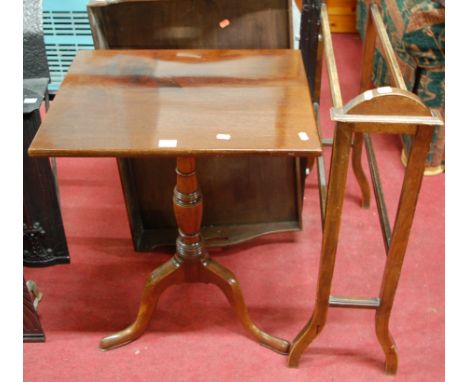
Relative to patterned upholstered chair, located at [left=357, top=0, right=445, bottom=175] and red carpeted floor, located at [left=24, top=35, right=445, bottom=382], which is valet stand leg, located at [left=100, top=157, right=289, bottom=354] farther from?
patterned upholstered chair, located at [left=357, top=0, right=445, bottom=175]

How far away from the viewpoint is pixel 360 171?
2262 mm

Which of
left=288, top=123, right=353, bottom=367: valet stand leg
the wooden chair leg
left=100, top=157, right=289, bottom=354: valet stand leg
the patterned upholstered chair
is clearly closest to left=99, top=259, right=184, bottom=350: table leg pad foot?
left=100, top=157, right=289, bottom=354: valet stand leg

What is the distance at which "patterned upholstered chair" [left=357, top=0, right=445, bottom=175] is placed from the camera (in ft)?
7.00

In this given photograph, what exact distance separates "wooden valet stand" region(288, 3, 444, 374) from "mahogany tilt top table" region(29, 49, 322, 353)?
77 millimetres

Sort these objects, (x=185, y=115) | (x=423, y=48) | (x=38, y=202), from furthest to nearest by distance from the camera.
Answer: (x=423, y=48), (x=38, y=202), (x=185, y=115)

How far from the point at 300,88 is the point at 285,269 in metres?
0.80

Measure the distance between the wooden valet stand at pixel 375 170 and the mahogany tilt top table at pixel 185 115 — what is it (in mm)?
77

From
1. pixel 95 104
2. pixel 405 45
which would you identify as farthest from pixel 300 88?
pixel 405 45

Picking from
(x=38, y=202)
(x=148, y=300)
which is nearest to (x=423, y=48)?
(x=148, y=300)

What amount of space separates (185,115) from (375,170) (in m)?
0.71

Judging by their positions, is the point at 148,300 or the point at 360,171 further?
the point at 360,171

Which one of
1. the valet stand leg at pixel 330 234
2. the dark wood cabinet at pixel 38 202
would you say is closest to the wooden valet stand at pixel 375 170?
the valet stand leg at pixel 330 234

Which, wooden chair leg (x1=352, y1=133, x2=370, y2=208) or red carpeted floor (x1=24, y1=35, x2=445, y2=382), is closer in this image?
red carpeted floor (x1=24, y1=35, x2=445, y2=382)

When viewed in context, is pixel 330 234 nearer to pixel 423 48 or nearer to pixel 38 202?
pixel 38 202
